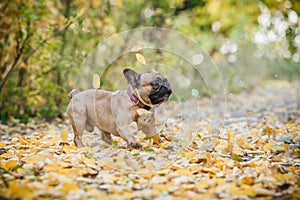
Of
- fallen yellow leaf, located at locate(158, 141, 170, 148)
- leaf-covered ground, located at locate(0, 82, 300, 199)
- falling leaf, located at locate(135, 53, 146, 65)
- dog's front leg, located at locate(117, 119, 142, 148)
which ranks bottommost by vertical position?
leaf-covered ground, located at locate(0, 82, 300, 199)

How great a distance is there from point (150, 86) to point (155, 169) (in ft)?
2.63

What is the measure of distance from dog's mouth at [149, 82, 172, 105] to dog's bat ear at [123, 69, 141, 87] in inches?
7.5

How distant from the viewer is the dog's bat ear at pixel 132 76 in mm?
3602

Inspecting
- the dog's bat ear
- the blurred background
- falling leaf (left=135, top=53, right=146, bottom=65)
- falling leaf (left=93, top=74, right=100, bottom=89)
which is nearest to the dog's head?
the dog's bat ear

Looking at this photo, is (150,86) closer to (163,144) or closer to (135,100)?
(135,100)

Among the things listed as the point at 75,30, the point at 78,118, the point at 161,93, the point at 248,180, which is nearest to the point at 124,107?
the point at 161,93

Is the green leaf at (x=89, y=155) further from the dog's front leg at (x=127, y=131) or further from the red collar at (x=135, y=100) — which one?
the red collar at (x=135, y=100)

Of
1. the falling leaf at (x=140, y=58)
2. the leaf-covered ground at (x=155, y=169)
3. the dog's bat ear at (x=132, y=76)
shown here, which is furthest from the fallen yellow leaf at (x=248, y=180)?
the falling leaf at (x=140, y=58)

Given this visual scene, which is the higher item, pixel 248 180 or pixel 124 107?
pixel 124 107

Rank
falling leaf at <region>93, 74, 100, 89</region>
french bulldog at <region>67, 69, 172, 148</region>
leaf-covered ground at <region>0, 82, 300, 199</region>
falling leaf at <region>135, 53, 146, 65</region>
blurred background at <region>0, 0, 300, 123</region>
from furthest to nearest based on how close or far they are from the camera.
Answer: blurred background at <region>0, 0, 300, 123</region> → falling leaf at <region>93, 74, 100, 89</region> → falling leaf at <region>135, 53, 146, 65</region> → french bulldog at <region>67, 69, 172, 148</region> → leaf-covered ground at <region>0, 82, 300, 199</region>

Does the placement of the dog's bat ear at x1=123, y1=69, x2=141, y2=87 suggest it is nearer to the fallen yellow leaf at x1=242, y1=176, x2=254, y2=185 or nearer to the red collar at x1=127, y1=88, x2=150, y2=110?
the red collar at x1=127, y1=88, x2=150, y2=110

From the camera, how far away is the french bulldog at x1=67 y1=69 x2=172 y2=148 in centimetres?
356

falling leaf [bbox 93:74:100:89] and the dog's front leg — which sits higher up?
falling leaf [bbox 93:74:100:89]

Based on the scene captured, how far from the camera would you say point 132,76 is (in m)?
3.61
